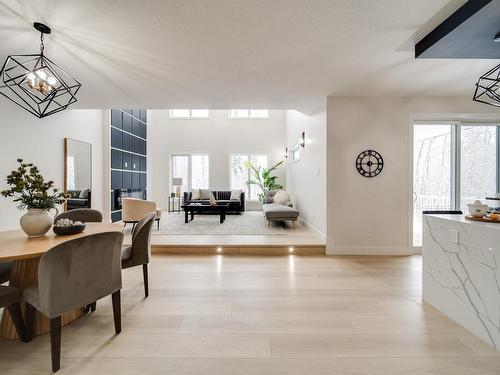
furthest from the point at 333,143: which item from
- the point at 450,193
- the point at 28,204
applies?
the point at 28,204

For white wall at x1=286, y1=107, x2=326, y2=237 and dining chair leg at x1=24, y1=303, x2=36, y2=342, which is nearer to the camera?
dining chair leg at x1=24, y1=303, x2=36, y2=342

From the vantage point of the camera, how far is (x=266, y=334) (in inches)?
74.4

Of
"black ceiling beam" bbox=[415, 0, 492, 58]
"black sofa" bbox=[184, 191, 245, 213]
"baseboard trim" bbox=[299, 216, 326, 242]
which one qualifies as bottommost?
"baseboard trim" bbox=[299, 216, 326, 242]

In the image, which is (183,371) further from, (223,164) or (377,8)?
(223,164)

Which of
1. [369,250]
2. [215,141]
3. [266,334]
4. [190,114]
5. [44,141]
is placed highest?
[190,114]

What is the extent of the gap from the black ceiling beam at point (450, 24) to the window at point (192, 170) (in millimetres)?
7457

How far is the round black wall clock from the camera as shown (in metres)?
3.89

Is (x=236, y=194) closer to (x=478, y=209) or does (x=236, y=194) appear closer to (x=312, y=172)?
(x=312, y=172)

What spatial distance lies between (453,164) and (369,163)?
4.69 ft

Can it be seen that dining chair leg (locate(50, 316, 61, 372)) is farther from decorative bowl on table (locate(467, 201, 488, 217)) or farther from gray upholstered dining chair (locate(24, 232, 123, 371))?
decorative bowl on table (locate(467, 201, 488, 217))

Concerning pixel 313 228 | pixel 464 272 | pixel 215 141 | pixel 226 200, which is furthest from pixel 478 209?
pixel 215 141

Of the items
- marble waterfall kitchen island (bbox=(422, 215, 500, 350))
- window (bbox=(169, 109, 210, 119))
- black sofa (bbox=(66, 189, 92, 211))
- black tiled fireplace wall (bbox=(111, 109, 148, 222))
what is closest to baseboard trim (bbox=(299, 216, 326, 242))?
marble waterfall kitchen island (bbox=(422, 215, 500, 350))

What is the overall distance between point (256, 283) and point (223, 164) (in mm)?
6492

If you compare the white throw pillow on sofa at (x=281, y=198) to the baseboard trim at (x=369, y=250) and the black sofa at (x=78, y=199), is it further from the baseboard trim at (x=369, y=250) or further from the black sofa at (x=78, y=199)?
the black sofa at (x=78, y=199)
